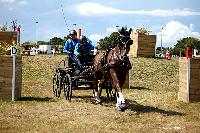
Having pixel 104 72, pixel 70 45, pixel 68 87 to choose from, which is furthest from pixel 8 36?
pixel 104 72

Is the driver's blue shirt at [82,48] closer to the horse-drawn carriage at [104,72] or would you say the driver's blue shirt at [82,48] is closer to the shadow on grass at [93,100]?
the horse-drawn carriage at [104,72]

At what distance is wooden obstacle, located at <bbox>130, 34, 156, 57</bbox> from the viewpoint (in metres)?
28.6

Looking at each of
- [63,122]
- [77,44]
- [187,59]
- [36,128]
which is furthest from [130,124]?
[77,44]

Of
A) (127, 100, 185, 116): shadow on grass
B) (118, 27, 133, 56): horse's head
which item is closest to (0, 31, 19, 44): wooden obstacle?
(127, 100, 185, 116): shadow on grass

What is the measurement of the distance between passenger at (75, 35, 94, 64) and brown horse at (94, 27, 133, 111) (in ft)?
4.67

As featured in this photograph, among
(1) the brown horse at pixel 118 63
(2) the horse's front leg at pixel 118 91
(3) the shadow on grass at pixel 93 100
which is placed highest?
(1) the brown horse at pixel 118 63

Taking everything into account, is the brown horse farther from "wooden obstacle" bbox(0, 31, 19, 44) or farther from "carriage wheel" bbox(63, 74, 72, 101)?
"wooden obstacle" bbox(0, 31, 19, 44)

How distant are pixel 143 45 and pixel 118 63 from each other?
56.5 ft

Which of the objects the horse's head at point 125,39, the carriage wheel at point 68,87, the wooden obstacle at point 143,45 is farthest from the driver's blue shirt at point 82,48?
the wooden obstacle at point 143,45

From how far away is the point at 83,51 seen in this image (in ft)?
47.1

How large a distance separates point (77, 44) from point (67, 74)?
1136 millimetres

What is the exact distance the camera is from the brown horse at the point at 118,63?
1148 cm

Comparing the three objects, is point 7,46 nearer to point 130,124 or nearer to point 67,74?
point 67,74

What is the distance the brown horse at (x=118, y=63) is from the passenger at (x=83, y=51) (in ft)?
4.67
